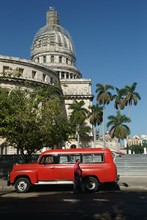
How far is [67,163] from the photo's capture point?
16266mm

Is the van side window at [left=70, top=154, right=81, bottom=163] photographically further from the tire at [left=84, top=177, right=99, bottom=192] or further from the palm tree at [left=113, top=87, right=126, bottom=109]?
the palm tree at [left=113, top=87, right=126, bottom=109]

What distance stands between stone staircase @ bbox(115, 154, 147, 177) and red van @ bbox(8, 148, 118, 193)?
8032 mm

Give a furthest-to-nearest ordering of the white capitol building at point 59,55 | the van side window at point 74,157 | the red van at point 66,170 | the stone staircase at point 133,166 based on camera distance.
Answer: the white capitol building at point 59,55 < the stone staircase at point 133,166 < the van side window at point 74,157 < the red van at point 66,170

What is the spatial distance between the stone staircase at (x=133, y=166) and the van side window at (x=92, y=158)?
8.35 meters

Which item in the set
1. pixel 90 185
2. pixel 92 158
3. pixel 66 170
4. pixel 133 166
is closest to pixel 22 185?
pixel 66 170

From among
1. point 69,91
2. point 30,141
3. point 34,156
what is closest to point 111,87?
point 69,91

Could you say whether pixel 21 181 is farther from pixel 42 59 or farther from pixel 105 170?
pixel 42 59

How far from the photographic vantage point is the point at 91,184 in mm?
16031

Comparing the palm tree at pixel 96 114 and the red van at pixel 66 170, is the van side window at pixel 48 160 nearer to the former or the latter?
the red van at pixel 66 170

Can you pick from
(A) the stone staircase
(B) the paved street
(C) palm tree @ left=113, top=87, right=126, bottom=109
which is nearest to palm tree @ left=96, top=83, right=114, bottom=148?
(C) palm tree @ left=113, top=87, right=126, bottom=109

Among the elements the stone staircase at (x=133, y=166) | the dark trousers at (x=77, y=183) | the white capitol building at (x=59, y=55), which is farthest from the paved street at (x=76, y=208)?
the white capitol building at (x=59, y=55)

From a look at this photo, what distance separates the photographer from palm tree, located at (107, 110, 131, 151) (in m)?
65.8

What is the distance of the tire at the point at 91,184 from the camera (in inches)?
627

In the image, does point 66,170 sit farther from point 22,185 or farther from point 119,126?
point 119,126
